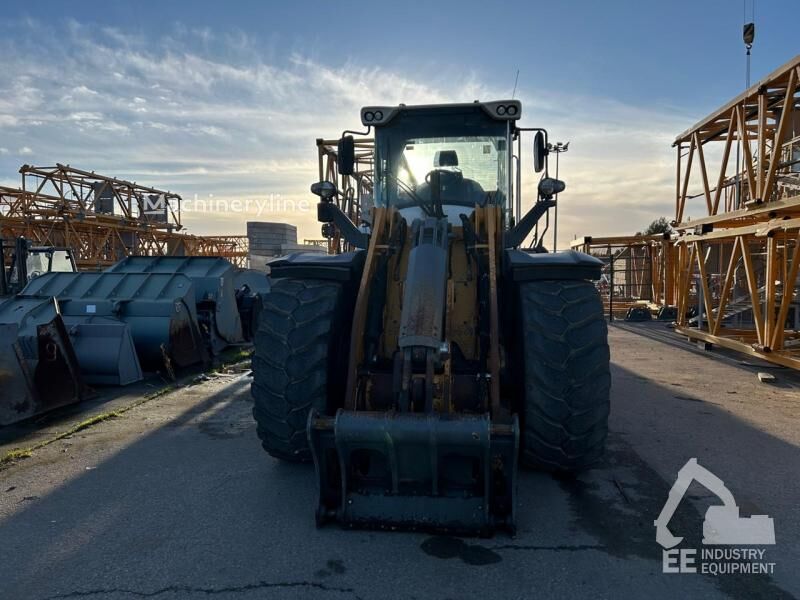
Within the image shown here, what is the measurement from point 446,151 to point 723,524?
11.8ft

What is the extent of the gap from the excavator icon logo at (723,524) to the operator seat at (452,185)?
9.18 feet

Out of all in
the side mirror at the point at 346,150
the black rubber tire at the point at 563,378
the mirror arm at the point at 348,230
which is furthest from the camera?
the side mirror at the point at 346,150

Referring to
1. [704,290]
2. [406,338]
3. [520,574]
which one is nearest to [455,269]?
[406,338]

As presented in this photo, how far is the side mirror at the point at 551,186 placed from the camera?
478 centimetres

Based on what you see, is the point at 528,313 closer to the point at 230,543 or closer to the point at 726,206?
the point at 230,543

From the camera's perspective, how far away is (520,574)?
2.94 metres

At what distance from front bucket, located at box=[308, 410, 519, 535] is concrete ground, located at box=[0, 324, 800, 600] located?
0.53 ft

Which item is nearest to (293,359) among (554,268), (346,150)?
(554,268)

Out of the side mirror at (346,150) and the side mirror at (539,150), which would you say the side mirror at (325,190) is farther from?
the side mirror at (539,150)

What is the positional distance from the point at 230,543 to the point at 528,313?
234 cm

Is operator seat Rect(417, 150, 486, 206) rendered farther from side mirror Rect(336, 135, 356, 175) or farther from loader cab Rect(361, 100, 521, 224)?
side mirror Rect(336, 135, 356, 175)

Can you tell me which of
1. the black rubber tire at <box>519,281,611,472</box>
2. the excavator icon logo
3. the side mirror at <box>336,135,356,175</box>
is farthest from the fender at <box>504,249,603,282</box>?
the side mirror at <box>336,135,356,175</box>

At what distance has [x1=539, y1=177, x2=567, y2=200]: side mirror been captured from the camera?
478 cm

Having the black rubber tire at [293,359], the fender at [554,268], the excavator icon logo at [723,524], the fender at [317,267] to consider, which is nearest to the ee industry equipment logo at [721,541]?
the excavator icon logo at [723,524]
